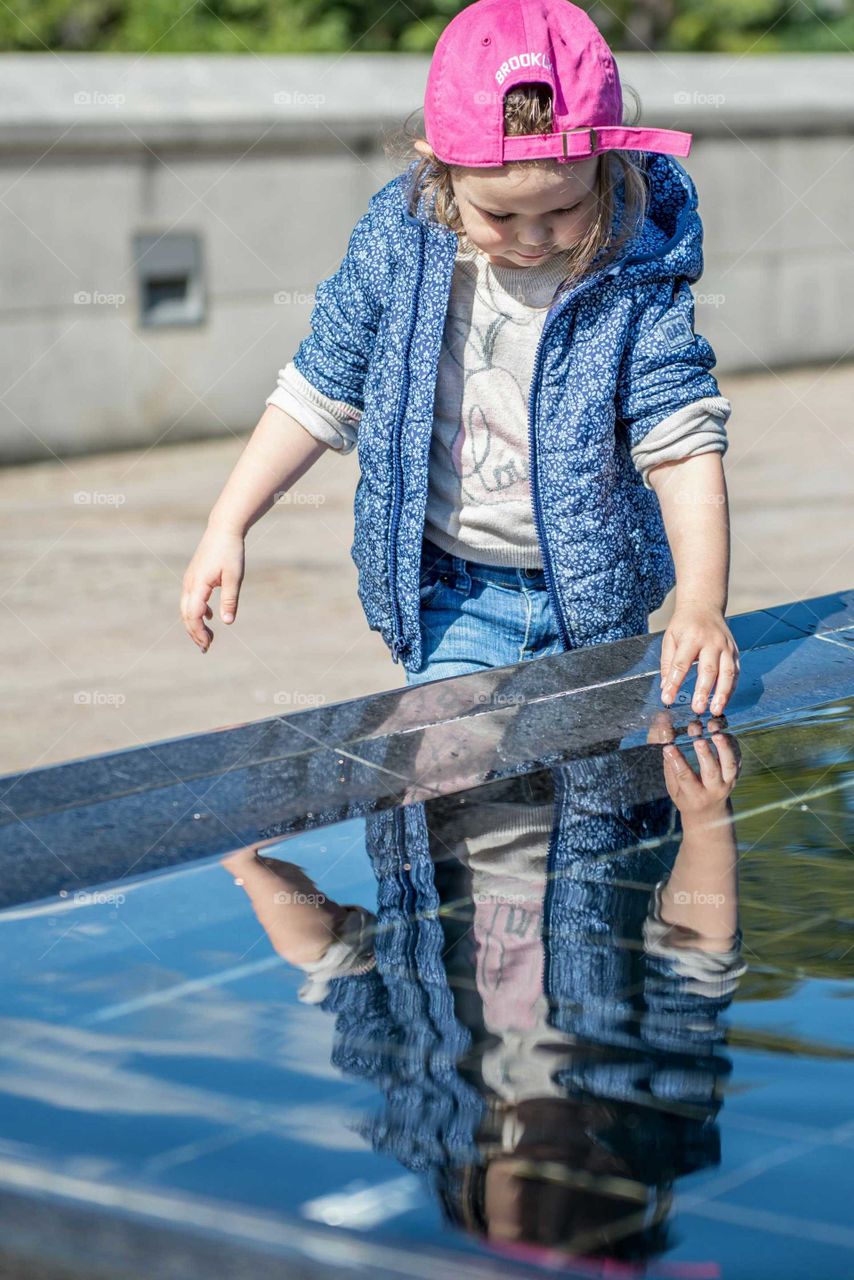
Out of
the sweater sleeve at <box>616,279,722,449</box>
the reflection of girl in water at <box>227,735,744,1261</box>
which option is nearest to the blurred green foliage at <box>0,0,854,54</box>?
the sweater sleeve at <box>616,279,722,449</box>

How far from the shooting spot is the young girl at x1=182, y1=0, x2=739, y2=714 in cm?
229

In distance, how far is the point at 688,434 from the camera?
2.41 meters

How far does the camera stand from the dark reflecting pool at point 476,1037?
1.07 metres

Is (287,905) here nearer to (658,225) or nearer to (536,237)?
(536,237)

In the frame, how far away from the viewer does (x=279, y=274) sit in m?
8.86

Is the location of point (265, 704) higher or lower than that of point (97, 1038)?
lower

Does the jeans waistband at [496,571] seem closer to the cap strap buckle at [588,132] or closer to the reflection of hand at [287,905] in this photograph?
the cap strap buckle at [588,132]

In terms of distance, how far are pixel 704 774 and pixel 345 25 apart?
17.3 meters

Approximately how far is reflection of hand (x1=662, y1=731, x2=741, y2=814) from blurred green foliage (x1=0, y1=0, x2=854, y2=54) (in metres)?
14.9

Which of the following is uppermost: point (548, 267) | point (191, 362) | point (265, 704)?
point (548, 267)

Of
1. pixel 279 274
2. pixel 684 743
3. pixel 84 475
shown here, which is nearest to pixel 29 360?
pixel 84 475

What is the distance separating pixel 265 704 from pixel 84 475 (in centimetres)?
348

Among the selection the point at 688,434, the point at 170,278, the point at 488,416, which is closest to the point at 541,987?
the point at 688,434

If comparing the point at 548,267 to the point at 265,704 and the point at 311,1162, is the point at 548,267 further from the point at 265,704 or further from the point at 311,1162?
the point at 265,704
